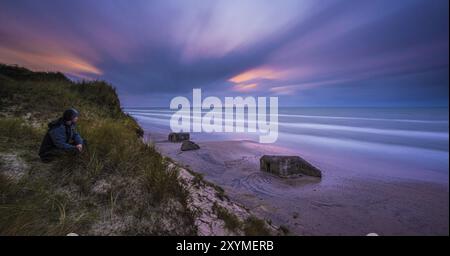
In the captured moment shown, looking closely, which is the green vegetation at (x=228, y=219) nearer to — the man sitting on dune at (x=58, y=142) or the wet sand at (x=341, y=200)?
the wet sand at (x=341, y=200)

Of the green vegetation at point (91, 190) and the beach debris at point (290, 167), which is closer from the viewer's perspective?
the green vegetation at point (91, 190)

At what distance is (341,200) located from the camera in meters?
6.63

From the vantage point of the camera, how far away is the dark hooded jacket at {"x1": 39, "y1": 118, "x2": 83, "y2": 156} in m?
4.21

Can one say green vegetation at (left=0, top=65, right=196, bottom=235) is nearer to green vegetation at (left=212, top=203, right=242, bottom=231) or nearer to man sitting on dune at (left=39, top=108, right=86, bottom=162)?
man sitting on dune at (left=39, top=108, right=86, bottom=162)

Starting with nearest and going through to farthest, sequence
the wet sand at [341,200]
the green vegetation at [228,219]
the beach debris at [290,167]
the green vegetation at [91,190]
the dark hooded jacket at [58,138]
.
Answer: the green vegetation at [91,190] → the green vegetation at [228,219] → the dark hooded jacket at [58,138] → the wet sand at [341,200] → the beach debris at [290,167]

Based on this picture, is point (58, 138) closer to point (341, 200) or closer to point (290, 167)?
point (290, 167)

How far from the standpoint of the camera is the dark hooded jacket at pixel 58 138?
4.21 m

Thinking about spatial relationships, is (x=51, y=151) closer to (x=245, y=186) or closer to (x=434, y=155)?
(x=245, y=186)

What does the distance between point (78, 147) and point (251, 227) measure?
13.2 ft

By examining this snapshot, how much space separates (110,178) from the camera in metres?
4.13

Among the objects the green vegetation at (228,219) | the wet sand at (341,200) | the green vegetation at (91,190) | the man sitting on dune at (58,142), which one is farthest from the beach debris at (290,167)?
the man sitting on dune at (58,142)

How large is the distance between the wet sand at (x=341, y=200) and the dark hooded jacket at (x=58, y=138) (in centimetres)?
471

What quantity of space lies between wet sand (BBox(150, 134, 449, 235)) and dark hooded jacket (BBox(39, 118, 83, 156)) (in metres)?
4.71
